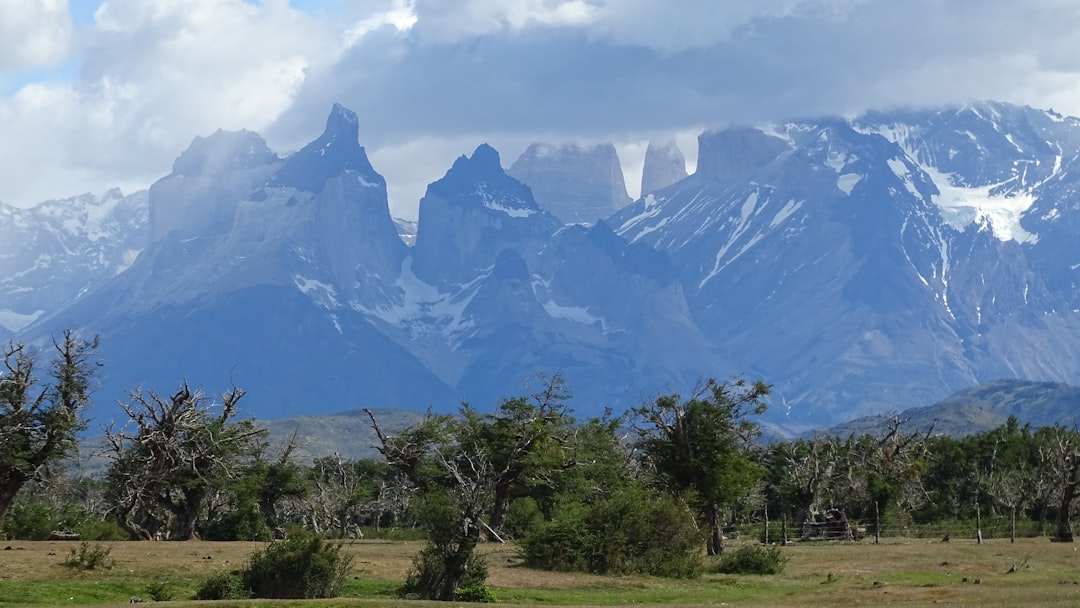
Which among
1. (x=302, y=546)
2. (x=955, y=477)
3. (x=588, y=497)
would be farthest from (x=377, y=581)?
(x=955, y=477)

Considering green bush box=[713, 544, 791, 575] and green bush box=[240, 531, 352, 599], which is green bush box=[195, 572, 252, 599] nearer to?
green bush box=[240, 531, 352, 599]

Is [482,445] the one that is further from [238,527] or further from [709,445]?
[238,527]

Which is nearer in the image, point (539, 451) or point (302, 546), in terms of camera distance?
point (302, 546)

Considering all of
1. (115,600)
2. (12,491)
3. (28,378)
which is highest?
(28,378)

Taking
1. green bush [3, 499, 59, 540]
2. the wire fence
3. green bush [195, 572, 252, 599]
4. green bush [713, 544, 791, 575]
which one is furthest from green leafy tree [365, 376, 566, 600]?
the wire fence

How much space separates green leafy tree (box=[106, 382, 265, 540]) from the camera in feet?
211

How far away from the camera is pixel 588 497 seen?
7581 cm

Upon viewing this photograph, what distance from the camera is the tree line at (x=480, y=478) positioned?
5519 centimetres

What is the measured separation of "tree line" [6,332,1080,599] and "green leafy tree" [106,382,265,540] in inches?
5.0

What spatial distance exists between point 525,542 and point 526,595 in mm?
10908

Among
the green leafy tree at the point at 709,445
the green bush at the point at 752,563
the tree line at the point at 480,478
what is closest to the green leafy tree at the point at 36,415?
the tree line at the point at 480,478

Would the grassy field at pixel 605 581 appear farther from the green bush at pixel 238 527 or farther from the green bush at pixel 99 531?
the green bush at pixel 238 527

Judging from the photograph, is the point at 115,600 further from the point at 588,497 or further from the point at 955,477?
the point at 955,477

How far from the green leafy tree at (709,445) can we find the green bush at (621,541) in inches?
413
